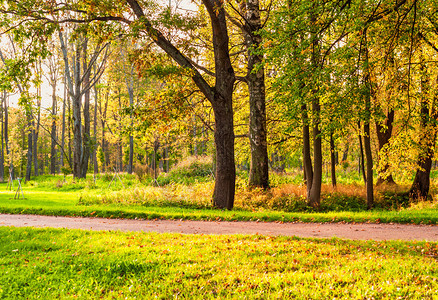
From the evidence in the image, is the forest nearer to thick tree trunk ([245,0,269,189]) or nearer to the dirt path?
thick tree trunk ([245,0,269,189])

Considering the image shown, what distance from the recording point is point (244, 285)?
177 inches

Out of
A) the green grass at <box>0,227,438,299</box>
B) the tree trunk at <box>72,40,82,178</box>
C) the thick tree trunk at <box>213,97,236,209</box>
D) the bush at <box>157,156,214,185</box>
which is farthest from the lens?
the tree trunk at <box>72,40,82,178</box>

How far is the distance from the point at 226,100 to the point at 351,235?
6.04m

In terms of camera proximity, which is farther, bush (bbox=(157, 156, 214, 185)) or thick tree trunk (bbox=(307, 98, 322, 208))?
bush (bbox=(157, 156, 214, 185))

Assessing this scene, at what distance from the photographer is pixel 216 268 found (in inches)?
202

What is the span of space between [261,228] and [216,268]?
3.49 metres

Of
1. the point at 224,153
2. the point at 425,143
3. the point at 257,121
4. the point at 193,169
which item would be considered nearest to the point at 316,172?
the point at 257,121

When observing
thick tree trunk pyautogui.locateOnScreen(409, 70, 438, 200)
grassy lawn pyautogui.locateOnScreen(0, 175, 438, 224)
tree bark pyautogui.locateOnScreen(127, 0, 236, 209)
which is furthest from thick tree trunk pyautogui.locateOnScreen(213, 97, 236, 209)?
thick tree trunk pyautogui.locateOnScreen(409, 70, 438, 200)

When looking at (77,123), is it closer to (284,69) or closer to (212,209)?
(212,209)

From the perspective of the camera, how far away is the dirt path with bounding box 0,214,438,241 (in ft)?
24.7

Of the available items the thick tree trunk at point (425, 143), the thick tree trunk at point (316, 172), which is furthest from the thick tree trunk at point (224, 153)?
the thick tree trunk at point (425, 143)

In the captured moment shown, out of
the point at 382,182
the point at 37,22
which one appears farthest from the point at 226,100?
the point at 382,182

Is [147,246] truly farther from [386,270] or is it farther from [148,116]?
[148,116]

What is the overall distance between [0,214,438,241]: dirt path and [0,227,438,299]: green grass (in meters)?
0.99
